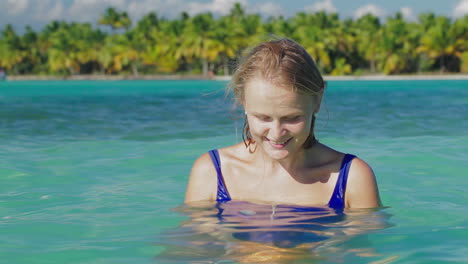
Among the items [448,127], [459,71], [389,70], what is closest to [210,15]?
[389,70]

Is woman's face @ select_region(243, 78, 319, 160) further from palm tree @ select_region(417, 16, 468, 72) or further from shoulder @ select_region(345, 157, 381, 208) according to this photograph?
palm tree @ select_region(417, 16, 468, 72)

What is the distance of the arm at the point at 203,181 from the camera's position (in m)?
3.29

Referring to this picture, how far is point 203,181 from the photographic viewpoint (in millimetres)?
3328

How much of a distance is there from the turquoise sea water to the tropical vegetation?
54203mm

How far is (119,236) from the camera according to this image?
376cm

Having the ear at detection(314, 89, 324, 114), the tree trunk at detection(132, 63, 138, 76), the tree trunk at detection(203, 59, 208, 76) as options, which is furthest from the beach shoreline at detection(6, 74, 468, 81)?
the ear at detection(314, 89, 324, 114)

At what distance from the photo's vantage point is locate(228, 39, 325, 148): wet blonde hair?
2.68 meters

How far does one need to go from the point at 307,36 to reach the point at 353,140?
58562mm

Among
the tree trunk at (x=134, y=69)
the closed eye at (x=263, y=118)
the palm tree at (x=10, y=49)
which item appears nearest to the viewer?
the closed eye at (x=263, y=118)

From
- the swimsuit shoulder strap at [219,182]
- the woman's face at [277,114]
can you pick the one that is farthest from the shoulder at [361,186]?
the swimsuit shoulder strap at [219,182]

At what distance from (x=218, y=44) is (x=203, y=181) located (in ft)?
220

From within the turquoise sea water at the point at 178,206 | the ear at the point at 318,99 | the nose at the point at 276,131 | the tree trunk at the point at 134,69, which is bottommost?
the tree trunk at the point at 134,69

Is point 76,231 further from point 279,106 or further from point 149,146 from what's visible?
point 149,146

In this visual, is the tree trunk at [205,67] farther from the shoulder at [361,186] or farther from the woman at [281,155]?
the shoulder at [361,186]
